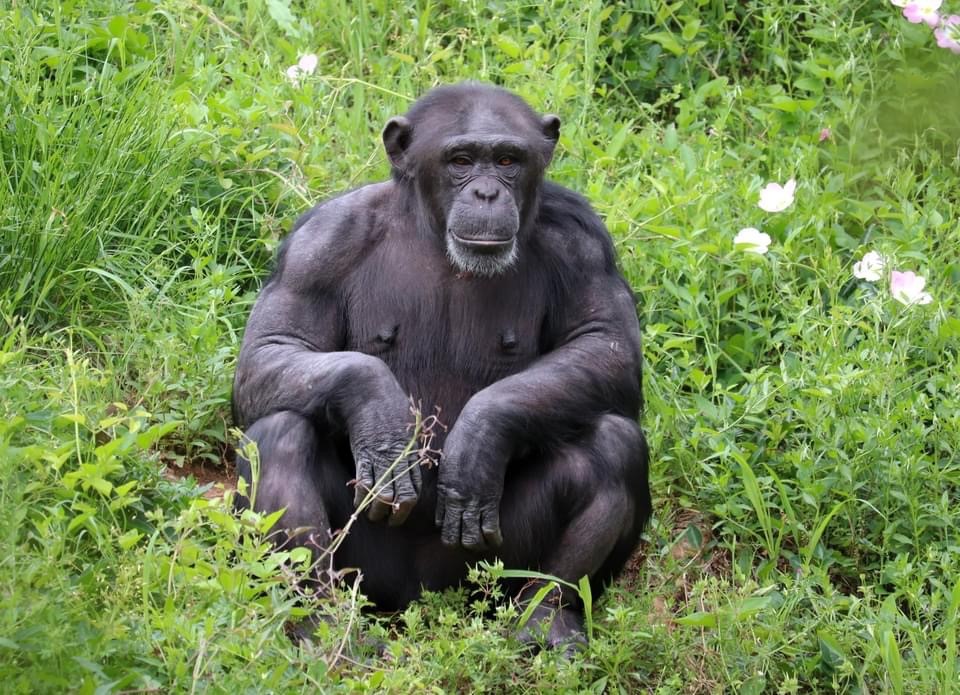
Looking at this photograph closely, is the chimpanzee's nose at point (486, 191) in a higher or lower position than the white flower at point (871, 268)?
higher

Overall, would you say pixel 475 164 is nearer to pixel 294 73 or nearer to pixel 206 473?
pixel 206 473

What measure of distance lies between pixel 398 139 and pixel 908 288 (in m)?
1.96

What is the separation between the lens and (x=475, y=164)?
5.22 metres

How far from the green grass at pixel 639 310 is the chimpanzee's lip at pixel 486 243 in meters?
1.01

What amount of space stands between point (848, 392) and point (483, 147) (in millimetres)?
1644

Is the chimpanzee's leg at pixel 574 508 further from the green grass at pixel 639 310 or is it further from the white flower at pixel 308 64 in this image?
the white flower at pixel 308 64

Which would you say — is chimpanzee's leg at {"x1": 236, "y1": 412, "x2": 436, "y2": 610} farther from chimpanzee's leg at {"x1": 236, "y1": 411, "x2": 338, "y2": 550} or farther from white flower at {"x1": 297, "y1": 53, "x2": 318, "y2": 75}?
white flower at {"x1": 297, "y1": 53, "x2": 318, "y2": 75}

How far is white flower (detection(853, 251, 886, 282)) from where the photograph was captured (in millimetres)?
6094

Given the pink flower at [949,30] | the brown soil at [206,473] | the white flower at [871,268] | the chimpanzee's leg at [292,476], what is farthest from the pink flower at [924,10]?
the brown soil at [206,473]

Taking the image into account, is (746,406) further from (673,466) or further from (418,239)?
(418,239)

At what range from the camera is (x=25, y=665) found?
378cm

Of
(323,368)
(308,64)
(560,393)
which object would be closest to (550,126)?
(560,393)

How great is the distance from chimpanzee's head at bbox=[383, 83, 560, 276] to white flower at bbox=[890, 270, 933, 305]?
4.68 ft

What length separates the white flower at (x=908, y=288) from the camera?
5.89 m
